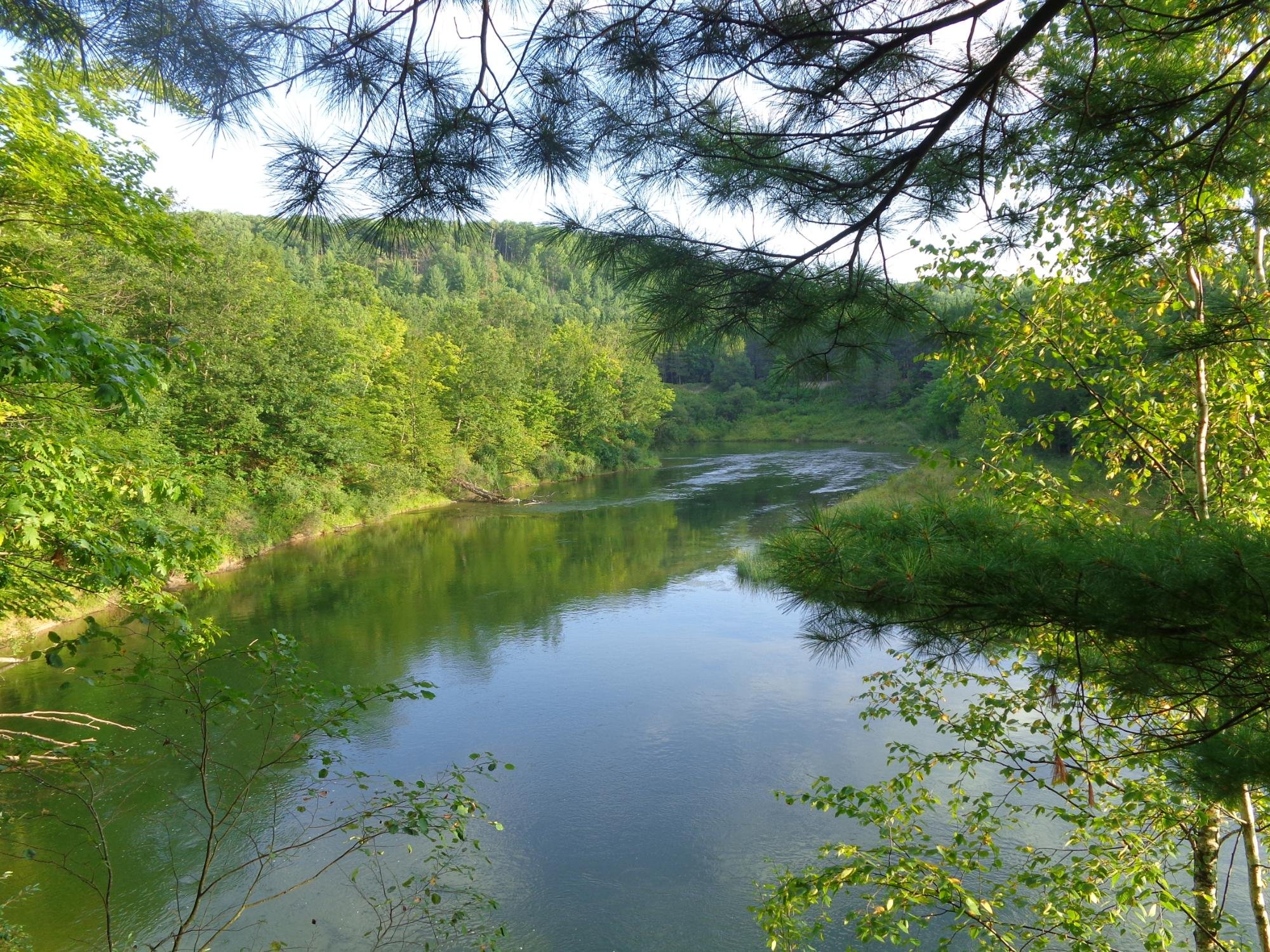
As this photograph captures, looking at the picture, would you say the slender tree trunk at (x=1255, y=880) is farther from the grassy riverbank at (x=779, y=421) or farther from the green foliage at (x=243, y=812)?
the grassy riverbank at (x=779, y=421)

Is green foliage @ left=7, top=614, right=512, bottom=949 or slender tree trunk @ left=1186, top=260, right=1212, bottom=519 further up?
slender tree trunk @ left=1186, top=260, right=1212, bottom=519

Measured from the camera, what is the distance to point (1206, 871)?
333 cm

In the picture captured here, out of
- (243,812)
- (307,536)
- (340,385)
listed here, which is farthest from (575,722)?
(340,385)

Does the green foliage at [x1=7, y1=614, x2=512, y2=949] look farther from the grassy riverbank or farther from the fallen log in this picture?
the grassy riverbank

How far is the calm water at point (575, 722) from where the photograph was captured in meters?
5.69

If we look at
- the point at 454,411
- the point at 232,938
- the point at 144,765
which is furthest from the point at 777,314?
the point at 454,411

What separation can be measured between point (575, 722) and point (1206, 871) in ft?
21.4

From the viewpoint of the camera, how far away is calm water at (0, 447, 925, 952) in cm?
569

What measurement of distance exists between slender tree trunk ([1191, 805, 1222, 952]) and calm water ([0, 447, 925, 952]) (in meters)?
2.79

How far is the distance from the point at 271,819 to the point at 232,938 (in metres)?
1.76

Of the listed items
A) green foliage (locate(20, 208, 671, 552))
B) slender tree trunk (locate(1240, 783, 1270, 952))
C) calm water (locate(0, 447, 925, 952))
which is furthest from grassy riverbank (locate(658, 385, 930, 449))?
slender tree trunk (locate(1240, 783, 1270, 952))

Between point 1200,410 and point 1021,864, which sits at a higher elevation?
point 1200,410

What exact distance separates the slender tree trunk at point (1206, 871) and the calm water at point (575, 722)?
279cm

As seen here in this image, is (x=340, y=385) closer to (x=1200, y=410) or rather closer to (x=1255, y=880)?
(x=1200, y=410)
